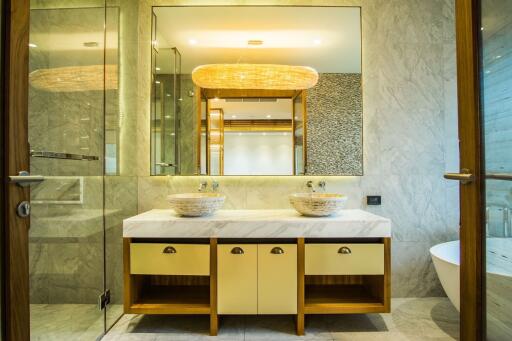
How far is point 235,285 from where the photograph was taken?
2.02 meters

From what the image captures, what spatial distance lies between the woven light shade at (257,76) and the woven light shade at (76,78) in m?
0.68

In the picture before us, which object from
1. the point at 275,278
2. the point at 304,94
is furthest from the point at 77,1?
the point at 275,278

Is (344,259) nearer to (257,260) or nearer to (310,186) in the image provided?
(257,260)

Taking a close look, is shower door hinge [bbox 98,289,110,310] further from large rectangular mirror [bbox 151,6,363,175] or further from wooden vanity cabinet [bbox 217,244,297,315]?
large rectangular mirror [bbox 151,6,363,175]

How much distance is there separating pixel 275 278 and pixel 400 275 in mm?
1294

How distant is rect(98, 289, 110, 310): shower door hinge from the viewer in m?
2.06

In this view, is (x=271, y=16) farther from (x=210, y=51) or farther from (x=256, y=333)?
(x=256, y=333)

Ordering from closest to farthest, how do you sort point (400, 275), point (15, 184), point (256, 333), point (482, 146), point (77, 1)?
point (482, 146) < point (15, 184) < point (77, 1) < point (256, 333) < point (400, 275)

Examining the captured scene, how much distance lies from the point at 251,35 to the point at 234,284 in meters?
2.03

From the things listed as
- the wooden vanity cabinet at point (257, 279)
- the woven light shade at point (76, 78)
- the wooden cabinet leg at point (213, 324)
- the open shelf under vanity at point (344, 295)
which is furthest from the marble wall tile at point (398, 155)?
the wooden cabinet leg at point (213, 324)

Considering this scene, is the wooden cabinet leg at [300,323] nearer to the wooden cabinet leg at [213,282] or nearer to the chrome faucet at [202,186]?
the wooden cabinet leg at [213,282]

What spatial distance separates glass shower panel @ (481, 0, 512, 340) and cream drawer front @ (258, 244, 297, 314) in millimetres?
1170

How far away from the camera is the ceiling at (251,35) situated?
2549 millimetres

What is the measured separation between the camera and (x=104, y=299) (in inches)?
→ 82.8
